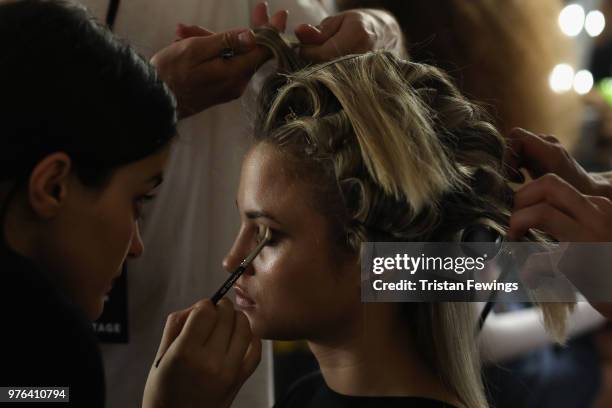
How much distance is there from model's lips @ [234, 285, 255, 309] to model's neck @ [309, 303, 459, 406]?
8cm

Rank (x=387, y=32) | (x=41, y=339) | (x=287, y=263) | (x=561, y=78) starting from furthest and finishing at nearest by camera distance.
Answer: (x=561, y=78)
(x=387, y=32)
(x=287, y=263)
(x=41, y=339)

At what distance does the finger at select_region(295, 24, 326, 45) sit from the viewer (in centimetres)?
76

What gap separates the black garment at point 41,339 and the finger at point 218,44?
249 mm

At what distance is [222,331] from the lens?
646 mm

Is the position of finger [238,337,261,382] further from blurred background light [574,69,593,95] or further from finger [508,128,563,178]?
blurred background light [574,69,593,95]

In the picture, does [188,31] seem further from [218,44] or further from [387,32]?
[387,32]

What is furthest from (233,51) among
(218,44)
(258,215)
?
(258,215)

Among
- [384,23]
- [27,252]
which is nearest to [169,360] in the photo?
[27,252]

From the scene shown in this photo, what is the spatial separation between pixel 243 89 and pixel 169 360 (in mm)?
267

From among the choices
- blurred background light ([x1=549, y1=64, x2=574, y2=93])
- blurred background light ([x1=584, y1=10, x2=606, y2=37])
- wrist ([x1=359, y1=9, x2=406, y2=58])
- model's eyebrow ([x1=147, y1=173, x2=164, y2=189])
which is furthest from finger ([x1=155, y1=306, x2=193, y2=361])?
blurred background light ([x1=584, y1=10, x2=606, y2=37])

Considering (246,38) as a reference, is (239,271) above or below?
below

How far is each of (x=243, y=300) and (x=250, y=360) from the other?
0.07 metres

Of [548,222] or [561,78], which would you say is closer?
[548,222]

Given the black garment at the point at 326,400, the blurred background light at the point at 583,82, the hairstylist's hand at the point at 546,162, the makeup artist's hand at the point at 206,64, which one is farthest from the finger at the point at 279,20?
the blurred background light at the point at 583,82
